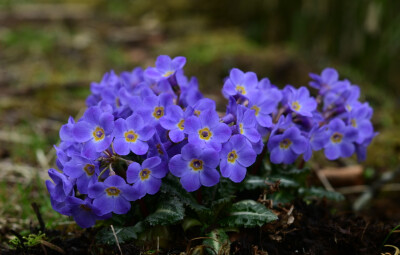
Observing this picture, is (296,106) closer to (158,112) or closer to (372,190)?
(158,112)

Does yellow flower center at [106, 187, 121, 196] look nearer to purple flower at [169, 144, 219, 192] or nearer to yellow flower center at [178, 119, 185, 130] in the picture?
purple flower at [169, 144, 219, 192]

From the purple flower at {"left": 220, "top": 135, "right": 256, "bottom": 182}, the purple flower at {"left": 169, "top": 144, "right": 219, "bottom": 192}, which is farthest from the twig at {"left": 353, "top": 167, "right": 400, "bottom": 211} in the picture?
the purple flower at {"left": 169, "top": 144, "right": 219, "bottom": 192}

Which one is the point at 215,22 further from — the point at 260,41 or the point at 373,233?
the point at 373,233

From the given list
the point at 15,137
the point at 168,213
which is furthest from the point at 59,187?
the point at 15,137

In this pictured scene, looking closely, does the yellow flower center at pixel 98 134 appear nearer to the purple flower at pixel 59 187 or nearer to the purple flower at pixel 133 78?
the purple flower at pixel 59 187

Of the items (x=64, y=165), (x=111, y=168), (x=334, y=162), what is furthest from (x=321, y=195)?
(x=334, y=162)

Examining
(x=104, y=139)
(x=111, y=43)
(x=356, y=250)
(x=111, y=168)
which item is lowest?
(x=111, y=43)
